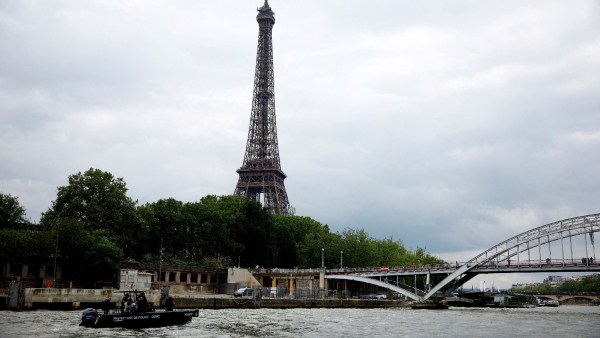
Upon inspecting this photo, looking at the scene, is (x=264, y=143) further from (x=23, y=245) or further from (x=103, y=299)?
(x=103, y=299)

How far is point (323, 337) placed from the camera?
110ft

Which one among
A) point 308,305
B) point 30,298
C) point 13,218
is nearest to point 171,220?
point 13,218

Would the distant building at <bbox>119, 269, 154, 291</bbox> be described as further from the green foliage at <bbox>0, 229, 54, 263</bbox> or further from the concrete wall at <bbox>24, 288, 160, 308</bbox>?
the concrete wall at <bbox>24, 288, 160, 308</bbox>

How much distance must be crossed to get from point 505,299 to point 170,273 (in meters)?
68.5

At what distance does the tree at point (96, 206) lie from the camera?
75000 millimetres

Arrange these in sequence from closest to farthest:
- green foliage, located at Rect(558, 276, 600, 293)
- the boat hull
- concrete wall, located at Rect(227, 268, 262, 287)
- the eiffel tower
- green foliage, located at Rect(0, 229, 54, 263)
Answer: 1. the boat hull
2. green foliage, located at Rect(0, 229, 54, 263)
3. concrete wall, located at Rect(227, 268, 262, 287)
4. the eiffel tower
5. green foliage, located at Rect(558, 276, 600, 293)

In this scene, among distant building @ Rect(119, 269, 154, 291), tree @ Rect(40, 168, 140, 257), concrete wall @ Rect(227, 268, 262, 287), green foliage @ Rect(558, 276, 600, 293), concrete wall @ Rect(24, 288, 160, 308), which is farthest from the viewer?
green foliage @ Rect(558, 276, 600, 293)

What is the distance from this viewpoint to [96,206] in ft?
245

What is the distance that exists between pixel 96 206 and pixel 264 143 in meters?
65.6

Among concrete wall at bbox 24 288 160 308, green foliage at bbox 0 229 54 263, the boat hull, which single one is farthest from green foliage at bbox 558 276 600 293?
the boat hull

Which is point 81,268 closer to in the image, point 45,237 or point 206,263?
point 45,237

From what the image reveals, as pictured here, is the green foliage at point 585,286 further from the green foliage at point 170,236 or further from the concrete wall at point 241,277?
the concrete wall at point 241,277

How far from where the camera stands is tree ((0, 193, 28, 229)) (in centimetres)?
7738

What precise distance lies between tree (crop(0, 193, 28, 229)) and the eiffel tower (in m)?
54.8
